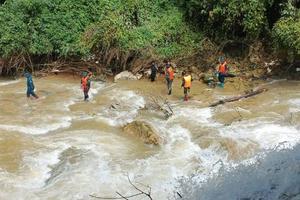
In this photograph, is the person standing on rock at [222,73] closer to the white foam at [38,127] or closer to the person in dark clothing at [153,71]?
the person in dark clothing at [153,71]

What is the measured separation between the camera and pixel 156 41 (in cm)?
2086

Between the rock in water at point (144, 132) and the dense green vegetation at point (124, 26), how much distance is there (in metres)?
6.61

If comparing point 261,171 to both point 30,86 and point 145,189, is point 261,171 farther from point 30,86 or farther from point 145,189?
point 30,86

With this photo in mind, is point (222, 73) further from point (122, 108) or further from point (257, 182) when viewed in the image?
point (257, 182)

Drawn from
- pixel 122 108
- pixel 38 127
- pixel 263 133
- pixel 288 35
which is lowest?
pixel 38 127

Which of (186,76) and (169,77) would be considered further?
Result: (169,77)

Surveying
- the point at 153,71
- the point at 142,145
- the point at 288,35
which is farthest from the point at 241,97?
the point at 142,145

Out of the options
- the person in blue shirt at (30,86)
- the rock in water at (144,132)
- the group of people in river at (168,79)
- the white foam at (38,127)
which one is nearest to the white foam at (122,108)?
the rock in water at (144,132)

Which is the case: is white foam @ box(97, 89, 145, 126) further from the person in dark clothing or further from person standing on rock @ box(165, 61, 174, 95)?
the person in dark clothing

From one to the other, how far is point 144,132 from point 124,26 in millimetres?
8190

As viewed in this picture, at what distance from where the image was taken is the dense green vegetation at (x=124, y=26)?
19.9 meters

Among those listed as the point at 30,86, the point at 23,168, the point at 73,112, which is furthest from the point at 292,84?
the point at 23,168

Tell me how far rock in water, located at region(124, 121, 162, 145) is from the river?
183 millimetres

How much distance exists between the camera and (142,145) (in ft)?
43.6
